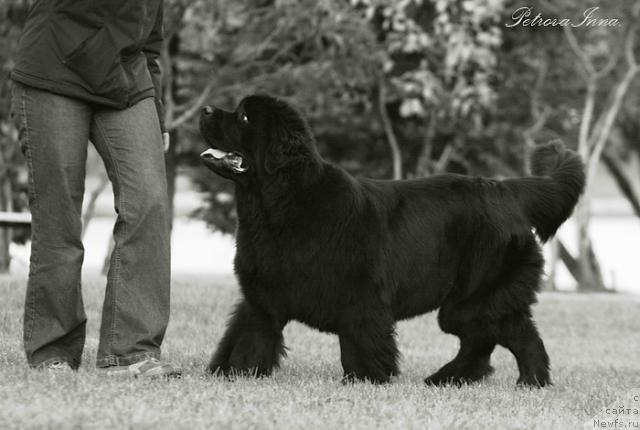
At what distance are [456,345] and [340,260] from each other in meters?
3.15

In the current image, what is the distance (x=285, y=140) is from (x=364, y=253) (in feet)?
2.32

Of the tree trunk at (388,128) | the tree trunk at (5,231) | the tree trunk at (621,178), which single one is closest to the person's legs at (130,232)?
the tree trunk at (5,231)

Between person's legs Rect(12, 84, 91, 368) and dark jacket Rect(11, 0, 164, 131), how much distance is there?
0.30ft

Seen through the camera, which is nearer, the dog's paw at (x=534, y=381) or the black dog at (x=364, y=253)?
the black dog at (x=364, y=253)

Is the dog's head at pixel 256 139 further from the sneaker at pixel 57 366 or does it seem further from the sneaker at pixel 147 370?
the sneaker at pixel 57 366

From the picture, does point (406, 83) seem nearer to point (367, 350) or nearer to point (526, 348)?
point (526, 348)

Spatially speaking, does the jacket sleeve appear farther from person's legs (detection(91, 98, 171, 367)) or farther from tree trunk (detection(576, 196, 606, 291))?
tree trunk (detection(576, 196, 606, 291))

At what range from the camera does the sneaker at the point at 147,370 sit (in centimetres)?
458

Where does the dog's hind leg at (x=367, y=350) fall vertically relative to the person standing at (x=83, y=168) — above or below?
below

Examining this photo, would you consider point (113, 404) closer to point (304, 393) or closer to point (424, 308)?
point (304, 393)

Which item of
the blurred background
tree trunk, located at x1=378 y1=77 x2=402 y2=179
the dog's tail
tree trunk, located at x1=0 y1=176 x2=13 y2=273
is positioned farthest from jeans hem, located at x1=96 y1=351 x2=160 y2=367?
tree trunk, located at x1=378 y1=77 x2=402 y2=179

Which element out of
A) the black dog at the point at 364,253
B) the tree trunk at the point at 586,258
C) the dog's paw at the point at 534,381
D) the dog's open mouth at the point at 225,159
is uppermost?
the dog's open mouth at the point at 225,159

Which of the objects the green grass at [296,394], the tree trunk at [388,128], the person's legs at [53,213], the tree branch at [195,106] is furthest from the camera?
the tree trunk at [388,128]

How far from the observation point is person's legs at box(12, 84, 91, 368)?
4531mm
